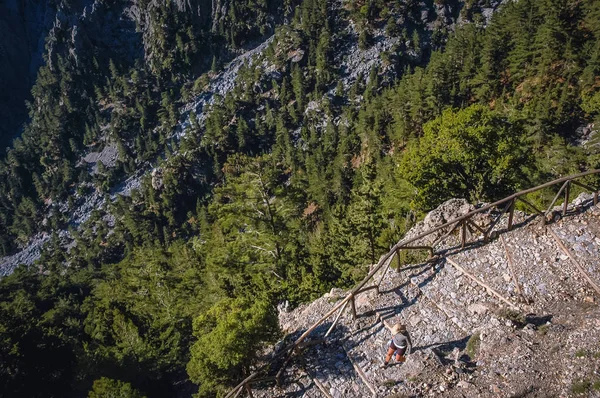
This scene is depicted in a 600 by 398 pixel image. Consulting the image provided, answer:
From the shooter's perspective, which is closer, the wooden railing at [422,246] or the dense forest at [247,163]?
the wooden railing at [422,246]

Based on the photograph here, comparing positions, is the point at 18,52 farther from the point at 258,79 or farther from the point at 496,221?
the point at 496,221

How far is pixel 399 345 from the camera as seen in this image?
8.63 metres

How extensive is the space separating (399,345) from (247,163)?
1351cm

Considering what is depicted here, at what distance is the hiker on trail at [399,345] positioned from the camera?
8625 mm

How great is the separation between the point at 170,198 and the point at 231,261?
87164 millimetres

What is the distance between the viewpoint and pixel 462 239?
1147cm

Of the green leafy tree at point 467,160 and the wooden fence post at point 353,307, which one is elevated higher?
the wooden fence post at point 353,307

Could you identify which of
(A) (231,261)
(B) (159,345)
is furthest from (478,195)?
(B) (159,345)

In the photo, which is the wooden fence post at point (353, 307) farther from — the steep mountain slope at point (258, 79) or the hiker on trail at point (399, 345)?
the steep mountain slope at point (258, 79)

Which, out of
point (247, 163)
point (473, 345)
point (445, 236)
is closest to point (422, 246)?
point (445, 236)

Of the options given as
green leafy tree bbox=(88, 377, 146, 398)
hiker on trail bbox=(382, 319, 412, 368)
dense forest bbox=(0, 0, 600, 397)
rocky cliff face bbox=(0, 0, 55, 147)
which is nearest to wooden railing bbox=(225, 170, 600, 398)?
dense forest bbox=(0, 0, 600, 397)

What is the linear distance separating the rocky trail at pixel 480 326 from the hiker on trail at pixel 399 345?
9.1 inches

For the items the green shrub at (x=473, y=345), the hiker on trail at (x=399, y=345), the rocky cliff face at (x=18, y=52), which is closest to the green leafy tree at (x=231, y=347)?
the hiker on trail at (x=399, y=345)

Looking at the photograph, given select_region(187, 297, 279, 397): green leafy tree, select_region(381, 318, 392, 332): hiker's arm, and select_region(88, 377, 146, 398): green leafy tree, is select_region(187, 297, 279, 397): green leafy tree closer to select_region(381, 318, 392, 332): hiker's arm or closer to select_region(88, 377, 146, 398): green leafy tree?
select_region(381, 318, 392, 332): hiker's arm
